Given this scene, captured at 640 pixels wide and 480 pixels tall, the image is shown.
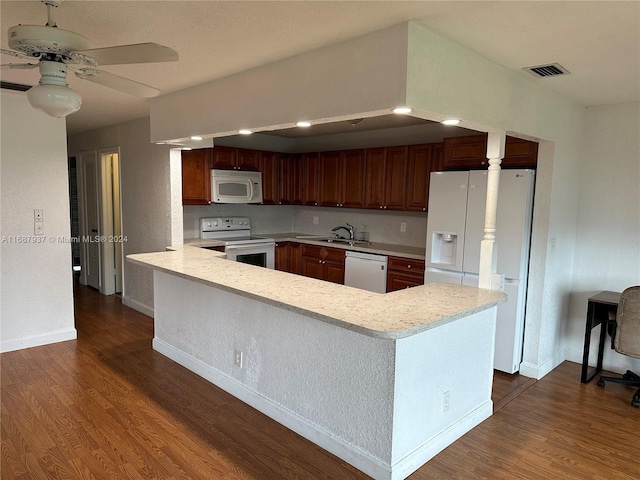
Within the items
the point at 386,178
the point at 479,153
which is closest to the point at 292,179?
the point at 386,178

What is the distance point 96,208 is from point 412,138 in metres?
4.42

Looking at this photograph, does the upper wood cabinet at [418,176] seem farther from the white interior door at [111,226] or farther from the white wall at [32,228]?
the white interior door at [111,226]

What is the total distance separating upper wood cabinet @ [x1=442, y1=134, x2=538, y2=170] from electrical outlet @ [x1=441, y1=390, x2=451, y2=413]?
212cm

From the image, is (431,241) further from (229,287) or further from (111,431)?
(111,431)

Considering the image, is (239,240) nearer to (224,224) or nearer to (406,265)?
(224,224)

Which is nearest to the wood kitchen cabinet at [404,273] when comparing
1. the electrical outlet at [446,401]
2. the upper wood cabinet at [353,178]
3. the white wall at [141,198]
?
the upper wood cabinet at [353,178]

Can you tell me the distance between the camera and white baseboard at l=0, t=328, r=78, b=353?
13.1 feet

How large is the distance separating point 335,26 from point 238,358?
7.39 ft

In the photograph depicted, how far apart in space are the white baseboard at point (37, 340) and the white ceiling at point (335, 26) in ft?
8.46

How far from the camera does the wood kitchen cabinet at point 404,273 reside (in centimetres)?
437

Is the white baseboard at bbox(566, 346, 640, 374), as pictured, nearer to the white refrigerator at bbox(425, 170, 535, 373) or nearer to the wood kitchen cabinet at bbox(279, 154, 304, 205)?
the white refrigerator at bbox(425, 170, 535, 373)

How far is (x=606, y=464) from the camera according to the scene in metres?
2.51

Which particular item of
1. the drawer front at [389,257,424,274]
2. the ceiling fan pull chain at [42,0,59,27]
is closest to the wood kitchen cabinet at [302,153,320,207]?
the drawer front at [389,257,424,274]

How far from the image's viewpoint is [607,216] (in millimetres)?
3879
